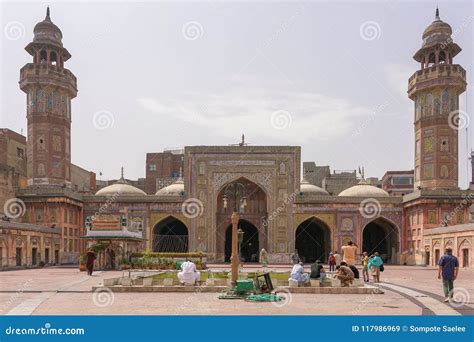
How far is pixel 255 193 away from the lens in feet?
161

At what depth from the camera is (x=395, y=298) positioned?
15.4 metres

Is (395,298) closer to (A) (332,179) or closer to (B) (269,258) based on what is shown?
(B) (269,258)

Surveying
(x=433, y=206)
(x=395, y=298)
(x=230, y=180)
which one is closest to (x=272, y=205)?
(x=230, y=180)

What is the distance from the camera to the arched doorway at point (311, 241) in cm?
5094

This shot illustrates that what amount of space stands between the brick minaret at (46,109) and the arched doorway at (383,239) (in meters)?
26.6

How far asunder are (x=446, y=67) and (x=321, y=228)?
56.3 ft

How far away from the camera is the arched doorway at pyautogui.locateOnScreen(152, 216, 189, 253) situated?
1907 inches

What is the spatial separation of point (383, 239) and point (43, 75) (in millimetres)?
31913

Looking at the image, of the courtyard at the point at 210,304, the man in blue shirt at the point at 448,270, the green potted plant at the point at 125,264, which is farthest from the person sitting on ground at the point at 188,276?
the green potted plant at the point at 125,264

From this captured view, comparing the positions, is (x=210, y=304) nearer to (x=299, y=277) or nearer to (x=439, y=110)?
(x=299, y=277)

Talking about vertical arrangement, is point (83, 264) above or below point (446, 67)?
below

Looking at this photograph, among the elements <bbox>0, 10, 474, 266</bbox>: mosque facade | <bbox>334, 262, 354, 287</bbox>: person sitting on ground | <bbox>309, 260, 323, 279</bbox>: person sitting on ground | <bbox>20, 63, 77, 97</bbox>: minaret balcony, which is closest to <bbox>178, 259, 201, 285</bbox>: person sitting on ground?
<bbox>309, 260, 323, 279</bbox>: person sitting on ground

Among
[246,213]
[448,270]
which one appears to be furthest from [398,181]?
[448,270]

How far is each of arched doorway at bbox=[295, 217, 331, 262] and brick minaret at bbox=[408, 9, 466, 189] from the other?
10.5m
